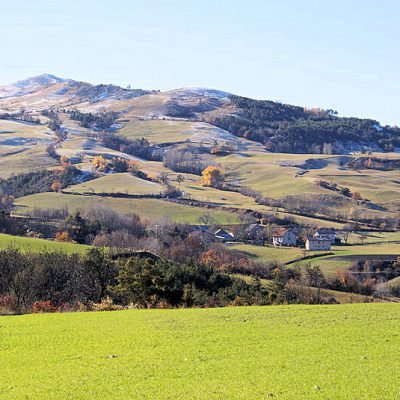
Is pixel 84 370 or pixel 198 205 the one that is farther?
pixel 198 205

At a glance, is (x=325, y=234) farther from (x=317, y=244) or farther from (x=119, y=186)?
(x=119, y=186)

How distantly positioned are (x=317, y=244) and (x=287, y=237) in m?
7.80

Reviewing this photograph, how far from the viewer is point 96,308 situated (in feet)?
115

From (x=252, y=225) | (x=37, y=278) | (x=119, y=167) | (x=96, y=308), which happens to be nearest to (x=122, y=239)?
(x=252, y=225)

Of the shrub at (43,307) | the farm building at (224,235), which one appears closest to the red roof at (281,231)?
the farm building at (224,235)

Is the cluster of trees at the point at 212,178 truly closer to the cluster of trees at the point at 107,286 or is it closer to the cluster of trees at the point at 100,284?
the cluster of trees at the point at 107,286

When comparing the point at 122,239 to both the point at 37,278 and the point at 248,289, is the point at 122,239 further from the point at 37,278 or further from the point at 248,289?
the point at 37,278

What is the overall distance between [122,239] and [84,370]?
240 ft

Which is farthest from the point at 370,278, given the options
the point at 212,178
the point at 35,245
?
the point at 212,178

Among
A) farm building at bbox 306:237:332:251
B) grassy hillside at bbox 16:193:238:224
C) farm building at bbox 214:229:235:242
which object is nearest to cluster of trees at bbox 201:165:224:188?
grassy hillside at bbox 16:193:238:224

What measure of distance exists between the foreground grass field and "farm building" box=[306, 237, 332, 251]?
72595mm

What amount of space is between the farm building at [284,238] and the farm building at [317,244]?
4341mm

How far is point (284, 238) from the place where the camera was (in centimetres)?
10869

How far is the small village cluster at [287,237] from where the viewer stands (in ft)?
341
